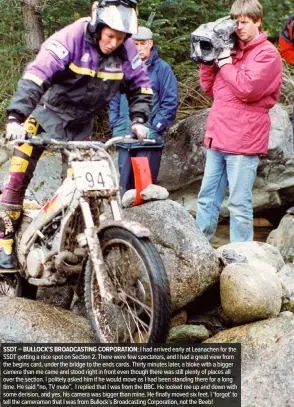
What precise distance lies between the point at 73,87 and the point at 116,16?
1.93ft

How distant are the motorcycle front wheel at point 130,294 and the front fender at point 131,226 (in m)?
0.03

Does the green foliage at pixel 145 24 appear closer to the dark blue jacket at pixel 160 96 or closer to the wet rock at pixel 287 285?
the dark blue jacket at pixel 160 96

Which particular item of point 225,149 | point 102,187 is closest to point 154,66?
point 225,149

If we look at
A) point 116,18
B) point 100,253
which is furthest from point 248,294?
point 116,18

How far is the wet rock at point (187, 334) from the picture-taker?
456 cm

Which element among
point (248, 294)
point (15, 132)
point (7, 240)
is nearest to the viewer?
point (15, 132)

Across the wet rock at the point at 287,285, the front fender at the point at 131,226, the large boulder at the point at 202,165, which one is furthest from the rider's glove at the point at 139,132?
the large boulder at the point at 202,165

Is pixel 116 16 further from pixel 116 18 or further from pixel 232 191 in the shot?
pixel 232 191

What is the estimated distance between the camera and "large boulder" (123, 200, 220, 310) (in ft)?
15.4

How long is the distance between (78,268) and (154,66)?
283cm

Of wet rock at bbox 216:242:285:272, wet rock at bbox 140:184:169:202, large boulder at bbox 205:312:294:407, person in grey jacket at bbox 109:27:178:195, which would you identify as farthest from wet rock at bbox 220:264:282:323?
person in grey jacket at bbox 109:27:178:195

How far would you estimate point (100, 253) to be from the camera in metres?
3.81

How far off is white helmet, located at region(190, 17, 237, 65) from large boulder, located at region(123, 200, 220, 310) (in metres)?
1.39

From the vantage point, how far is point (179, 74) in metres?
8.34
